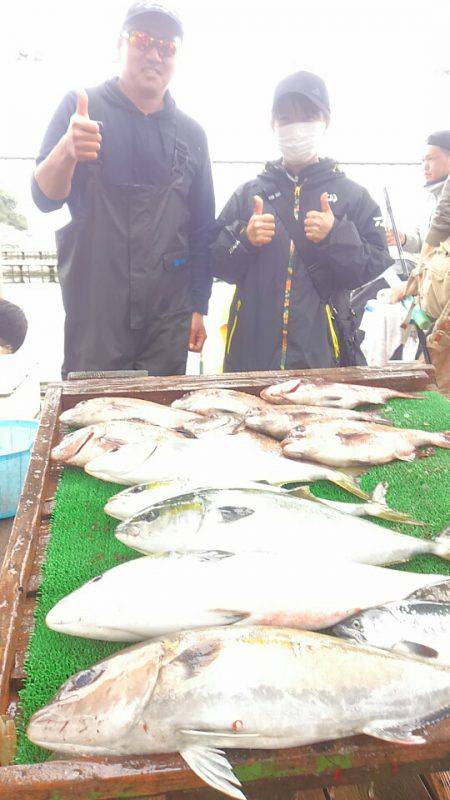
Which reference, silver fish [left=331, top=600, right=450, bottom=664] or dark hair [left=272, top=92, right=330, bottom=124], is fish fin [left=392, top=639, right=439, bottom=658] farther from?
dark hair [left=272, top=92, right=330, bottom=124]

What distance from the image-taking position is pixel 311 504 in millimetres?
2027

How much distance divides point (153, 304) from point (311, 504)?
2479 mm

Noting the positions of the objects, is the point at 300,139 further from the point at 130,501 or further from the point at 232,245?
the point at 130,501

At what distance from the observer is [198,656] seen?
4.18 ft

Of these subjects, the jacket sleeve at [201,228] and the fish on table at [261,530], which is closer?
the fish on table at [261,530]

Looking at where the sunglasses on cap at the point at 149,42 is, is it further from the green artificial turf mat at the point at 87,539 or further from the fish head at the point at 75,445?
the green artificial turf mat at the point at 87,539

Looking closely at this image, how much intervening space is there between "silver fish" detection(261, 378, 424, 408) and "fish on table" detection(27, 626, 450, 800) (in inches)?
72.9

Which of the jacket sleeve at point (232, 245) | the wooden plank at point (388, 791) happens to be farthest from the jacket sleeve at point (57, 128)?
the wooden plank at point (388, 791)

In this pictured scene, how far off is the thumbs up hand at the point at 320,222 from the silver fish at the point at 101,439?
1.95 metres

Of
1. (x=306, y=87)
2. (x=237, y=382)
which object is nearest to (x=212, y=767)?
(x=237, y=382)

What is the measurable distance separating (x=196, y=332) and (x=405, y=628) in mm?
3260

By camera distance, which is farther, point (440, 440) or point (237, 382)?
point (237, 382)

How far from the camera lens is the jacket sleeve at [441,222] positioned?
500cm

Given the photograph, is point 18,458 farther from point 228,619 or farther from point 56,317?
point 56,317
